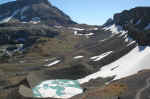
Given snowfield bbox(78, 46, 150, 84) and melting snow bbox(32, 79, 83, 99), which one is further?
snowfield bbox(78, 46, 150, 84)

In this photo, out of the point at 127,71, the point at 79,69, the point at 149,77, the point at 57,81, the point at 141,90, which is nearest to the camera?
the point at 141,90

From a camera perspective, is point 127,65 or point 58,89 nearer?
point 58,89

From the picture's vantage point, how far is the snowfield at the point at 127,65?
6900 cm

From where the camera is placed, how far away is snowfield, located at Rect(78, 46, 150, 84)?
6900cm

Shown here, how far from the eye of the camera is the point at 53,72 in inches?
3282

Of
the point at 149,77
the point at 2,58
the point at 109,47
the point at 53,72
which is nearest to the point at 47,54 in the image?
the point at 2,58

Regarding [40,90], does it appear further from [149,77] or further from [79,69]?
[149,77]

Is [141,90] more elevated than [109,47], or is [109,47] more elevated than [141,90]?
[141,90]

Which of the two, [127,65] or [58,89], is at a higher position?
[127,65]

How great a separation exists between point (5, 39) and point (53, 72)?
13278 centimetres

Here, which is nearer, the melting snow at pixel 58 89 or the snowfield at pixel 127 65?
Result: the melting snow at pixel 58 89

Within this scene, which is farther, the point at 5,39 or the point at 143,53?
the point at 5,39

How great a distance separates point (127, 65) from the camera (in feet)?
253

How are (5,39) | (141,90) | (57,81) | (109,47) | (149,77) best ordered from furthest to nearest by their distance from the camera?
(5,39)
(109,47)
(57,81)
(149,77)
(141,90)
